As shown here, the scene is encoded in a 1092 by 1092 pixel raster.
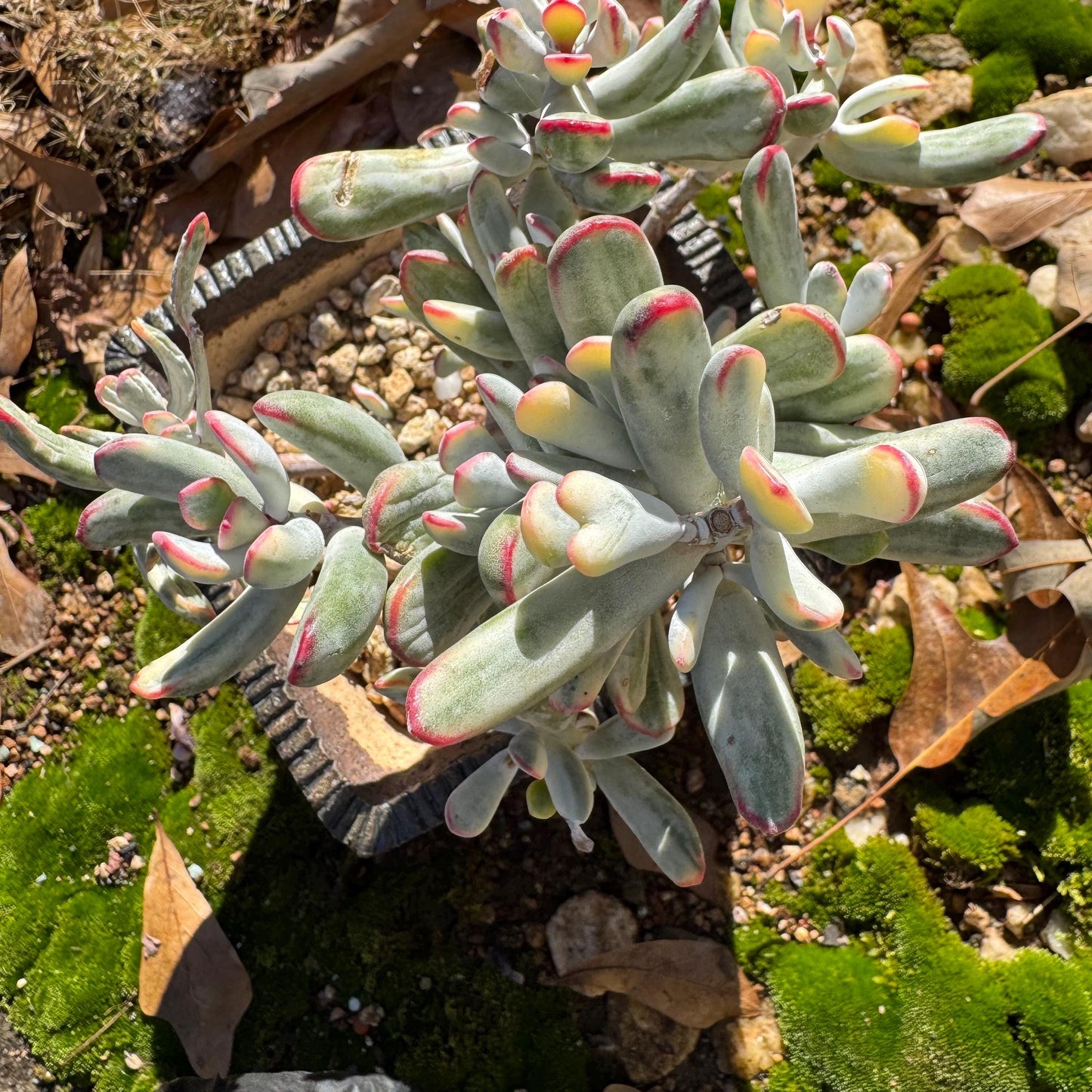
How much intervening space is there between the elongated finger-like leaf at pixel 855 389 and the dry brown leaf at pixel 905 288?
2.13ft

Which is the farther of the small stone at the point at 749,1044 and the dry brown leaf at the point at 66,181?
the dry brown leaf at the point at 66,181

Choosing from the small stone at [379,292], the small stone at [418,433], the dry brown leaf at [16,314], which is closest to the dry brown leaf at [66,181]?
the dry brown leaf at [16,314]

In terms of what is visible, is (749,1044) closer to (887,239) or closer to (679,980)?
(679,980)

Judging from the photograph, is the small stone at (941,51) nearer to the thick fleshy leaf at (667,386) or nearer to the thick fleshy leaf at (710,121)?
the thick fleshy leaf at (710,121)

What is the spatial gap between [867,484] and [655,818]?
20.8 inches

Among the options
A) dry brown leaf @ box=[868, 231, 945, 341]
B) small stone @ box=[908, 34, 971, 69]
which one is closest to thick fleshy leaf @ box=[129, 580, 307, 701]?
dry brown leaf @ box=[868, 231, 945, 341]

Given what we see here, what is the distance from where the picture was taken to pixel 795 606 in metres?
0.66

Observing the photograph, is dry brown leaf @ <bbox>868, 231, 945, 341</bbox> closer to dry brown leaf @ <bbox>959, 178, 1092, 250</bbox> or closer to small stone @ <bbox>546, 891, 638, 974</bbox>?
dry brown leaf @ <bbox>959, 178, 1092, 250</bbox>

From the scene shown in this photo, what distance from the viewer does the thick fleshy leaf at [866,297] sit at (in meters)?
0.87

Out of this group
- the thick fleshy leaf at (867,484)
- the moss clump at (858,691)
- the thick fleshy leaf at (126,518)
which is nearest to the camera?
the thick fleshy leaf at (867,484)

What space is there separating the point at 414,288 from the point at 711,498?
42cm

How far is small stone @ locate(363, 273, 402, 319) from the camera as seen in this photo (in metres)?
1.50

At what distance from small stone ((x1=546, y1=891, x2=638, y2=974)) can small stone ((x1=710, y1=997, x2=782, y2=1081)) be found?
174 millimetres

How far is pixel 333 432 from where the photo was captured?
0.91 metres
